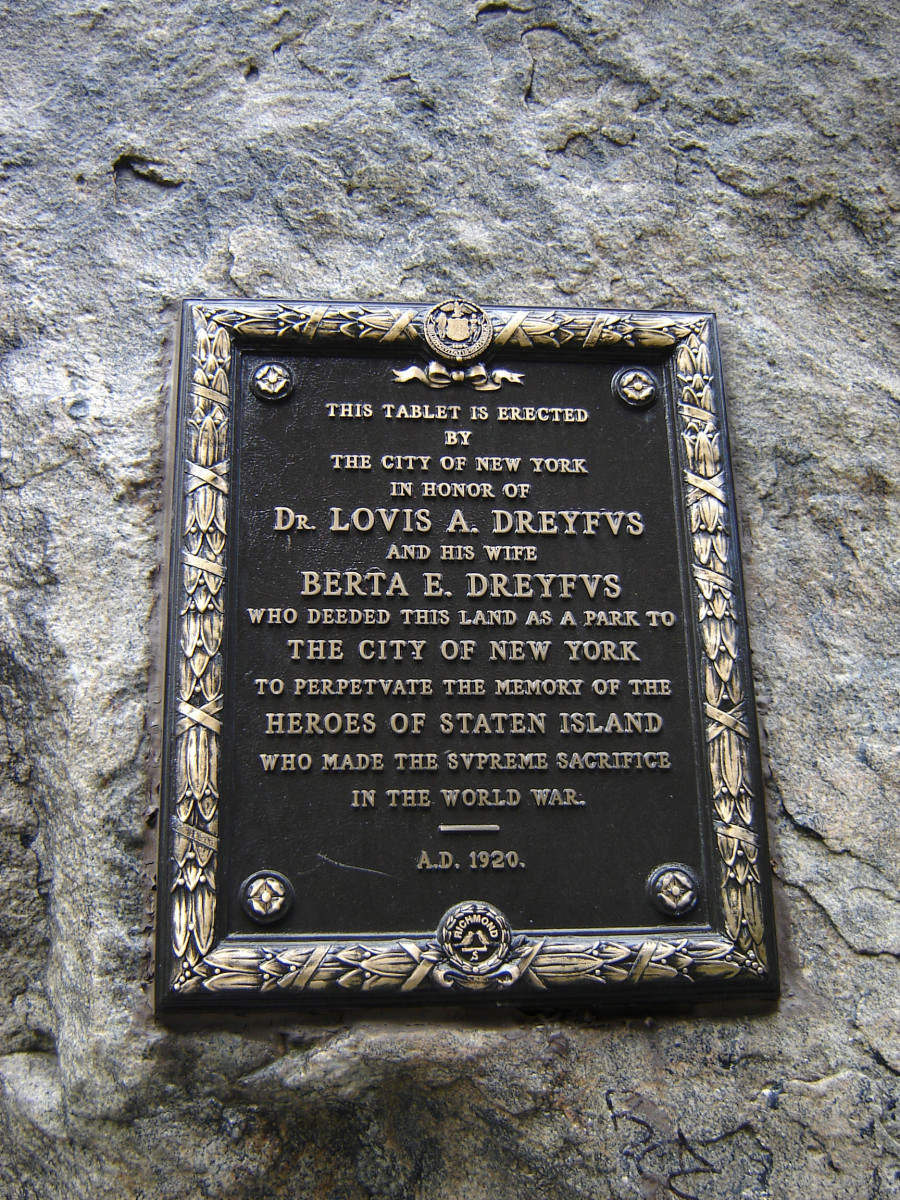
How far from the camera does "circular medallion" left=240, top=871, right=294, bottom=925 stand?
6.56ft

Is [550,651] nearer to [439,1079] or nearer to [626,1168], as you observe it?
[439,1079]

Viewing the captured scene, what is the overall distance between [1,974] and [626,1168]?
162 cm

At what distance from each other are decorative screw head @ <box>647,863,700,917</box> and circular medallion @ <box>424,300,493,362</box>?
1.50 m

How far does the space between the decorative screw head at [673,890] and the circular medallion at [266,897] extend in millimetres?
896

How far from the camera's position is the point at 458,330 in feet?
7.93

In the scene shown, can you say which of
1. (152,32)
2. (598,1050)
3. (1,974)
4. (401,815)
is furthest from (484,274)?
(1,974)

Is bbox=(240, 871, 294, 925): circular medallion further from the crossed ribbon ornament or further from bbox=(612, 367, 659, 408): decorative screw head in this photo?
bbox=(612, 367, 659, 408): decorative screw head

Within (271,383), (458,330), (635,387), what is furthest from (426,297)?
(635,387)

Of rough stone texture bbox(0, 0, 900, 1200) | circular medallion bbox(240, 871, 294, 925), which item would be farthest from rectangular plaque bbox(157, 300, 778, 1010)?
rough stone texture bbox(0, 0, 900, 1200)

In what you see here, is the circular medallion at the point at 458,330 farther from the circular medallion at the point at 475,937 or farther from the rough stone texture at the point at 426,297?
the circular medallion at the point at 475,937

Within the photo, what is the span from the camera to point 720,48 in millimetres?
2838

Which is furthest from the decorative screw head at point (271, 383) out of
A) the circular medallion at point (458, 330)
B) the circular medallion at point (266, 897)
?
the circular medallion at point (266, 897)

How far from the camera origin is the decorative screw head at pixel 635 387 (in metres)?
2.43

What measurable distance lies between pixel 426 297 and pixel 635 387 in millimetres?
681
